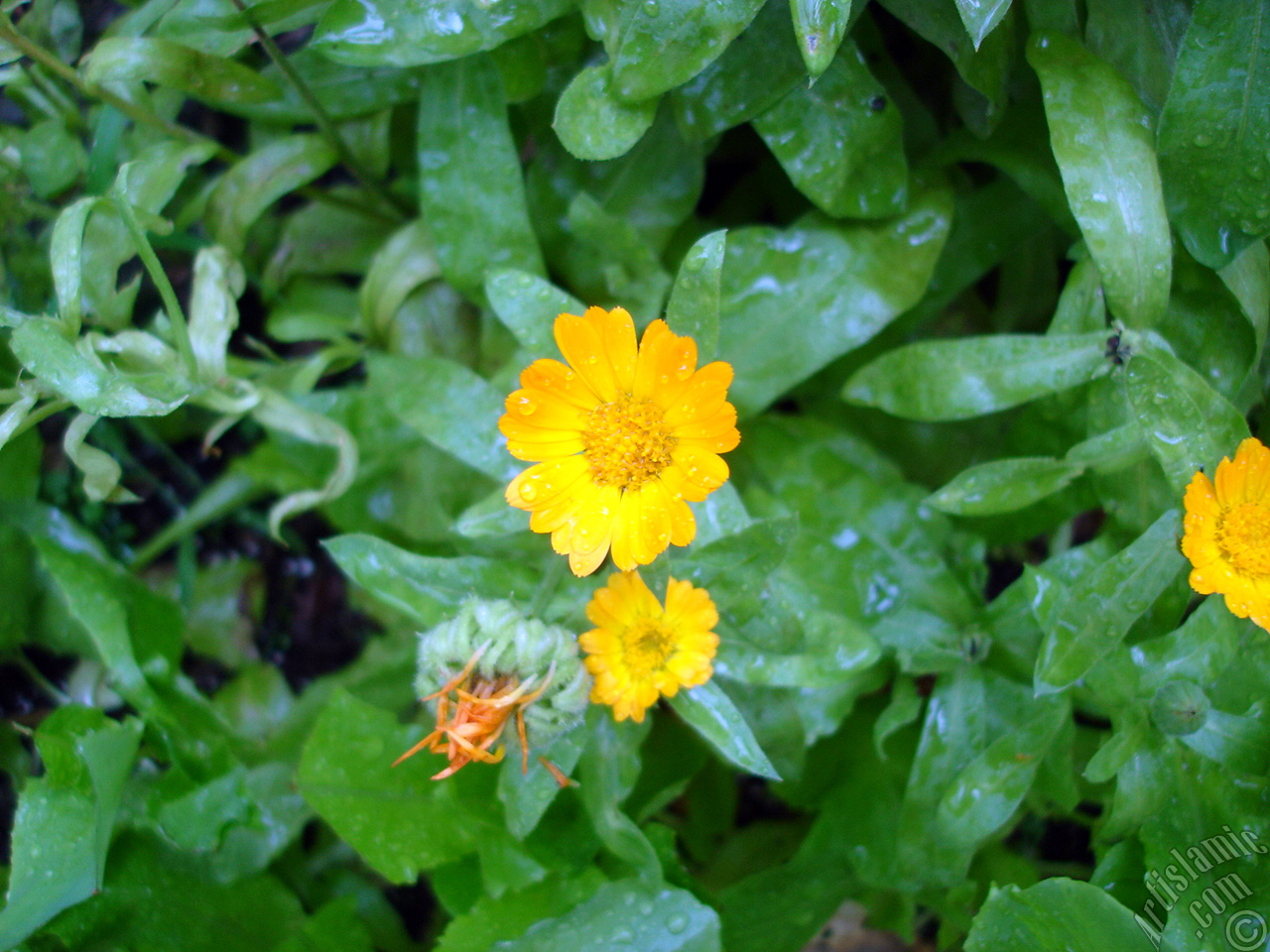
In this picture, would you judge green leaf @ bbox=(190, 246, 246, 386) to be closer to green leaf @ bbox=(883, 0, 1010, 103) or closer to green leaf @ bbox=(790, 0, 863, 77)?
green leaf @ bbox=(790, 0, 863, 77)

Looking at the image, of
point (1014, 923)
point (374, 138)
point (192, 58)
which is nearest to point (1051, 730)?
point (1014, 923)

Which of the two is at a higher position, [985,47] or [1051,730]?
[985,47]

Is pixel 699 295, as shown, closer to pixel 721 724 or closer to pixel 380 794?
pixel 721 724

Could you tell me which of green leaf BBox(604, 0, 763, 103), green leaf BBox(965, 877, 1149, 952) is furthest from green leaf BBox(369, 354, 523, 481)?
green leaf BBox(965, 877, 1149, 952)

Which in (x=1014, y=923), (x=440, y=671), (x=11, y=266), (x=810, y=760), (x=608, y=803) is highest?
(x=11, y=266)

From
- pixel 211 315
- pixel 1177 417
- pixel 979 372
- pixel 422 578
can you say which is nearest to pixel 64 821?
pixel 422 578

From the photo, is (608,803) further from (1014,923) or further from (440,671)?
(1014,923)
